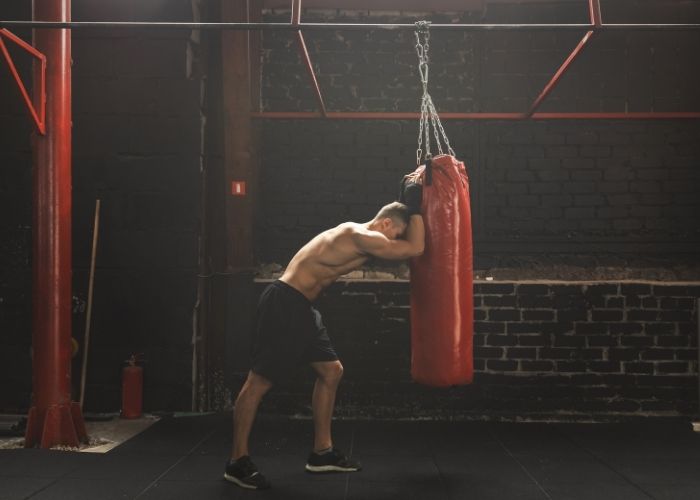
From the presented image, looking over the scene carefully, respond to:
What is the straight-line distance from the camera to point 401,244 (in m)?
3.41

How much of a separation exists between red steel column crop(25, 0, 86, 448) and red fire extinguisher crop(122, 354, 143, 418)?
2.52ft

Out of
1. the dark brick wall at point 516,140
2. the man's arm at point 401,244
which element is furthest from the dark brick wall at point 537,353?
the man's arm at point 401,244

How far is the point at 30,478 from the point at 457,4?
421 centimetres

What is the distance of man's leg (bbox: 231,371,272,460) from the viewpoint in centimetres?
339

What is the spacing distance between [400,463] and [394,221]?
1403mm

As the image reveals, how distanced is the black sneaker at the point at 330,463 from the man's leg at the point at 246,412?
39 cm

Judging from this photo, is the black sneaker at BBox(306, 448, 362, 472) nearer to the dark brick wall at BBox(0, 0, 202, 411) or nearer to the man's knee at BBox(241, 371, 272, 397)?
the man's knee at BBox(241, 371, 272, 397)

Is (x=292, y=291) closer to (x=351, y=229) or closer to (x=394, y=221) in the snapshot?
(x=351, y=229)

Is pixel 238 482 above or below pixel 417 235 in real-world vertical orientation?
below

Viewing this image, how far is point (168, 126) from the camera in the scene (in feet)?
16.2

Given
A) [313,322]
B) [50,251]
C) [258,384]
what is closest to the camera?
[258,384]

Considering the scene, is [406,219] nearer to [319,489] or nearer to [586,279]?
[319,489]

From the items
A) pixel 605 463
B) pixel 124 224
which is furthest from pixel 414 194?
pixel 124 224

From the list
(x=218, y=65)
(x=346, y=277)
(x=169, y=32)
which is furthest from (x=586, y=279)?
(x=169, y=32)
